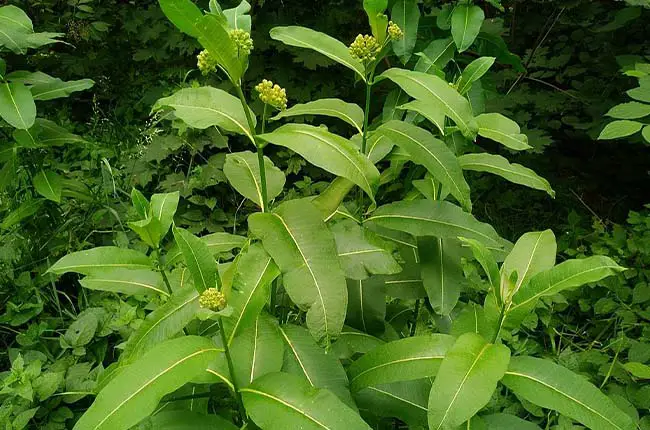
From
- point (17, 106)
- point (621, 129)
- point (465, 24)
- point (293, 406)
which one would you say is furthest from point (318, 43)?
point (17, 106)

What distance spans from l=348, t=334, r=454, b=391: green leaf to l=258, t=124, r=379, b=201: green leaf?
0.32m

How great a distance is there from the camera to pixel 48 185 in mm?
2592

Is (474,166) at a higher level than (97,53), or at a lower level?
higher

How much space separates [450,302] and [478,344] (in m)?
0.29

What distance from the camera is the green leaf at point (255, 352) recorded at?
119cm

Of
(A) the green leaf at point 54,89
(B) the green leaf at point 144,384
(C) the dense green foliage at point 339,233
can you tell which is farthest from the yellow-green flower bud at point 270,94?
(A) the green leaf at point 54,89

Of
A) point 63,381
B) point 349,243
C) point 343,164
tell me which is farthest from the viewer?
point 63,381

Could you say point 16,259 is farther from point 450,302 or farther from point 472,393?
point 472,393

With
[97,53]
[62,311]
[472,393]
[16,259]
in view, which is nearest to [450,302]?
[472,393]

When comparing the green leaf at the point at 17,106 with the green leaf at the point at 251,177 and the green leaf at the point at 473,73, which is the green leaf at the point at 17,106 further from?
the green leaf at the point at 473,73

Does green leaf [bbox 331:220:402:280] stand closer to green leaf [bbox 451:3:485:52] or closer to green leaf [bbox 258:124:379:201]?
green leaf [bbox 258:124:379:201]

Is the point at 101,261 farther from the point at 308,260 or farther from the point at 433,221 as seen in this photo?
the point at 433,221

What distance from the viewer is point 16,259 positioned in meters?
2.73

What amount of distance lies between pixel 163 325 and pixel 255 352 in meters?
0.19
